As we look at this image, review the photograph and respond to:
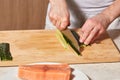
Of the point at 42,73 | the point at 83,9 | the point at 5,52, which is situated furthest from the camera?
the point at 83,9

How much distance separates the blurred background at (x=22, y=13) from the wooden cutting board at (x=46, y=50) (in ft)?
2.97

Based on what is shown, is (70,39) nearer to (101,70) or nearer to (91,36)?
(91,36)

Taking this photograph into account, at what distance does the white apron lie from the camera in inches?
57.3

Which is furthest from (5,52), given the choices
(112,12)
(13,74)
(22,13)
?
(22,13)

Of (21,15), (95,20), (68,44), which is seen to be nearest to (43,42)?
(68,44)

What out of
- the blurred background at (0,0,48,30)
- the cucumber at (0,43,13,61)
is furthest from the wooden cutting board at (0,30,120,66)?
the blurred background at (0,0,48,30)

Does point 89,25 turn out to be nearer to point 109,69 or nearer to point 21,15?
point 109,69

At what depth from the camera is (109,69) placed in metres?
1.09

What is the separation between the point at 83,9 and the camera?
4.86 ft

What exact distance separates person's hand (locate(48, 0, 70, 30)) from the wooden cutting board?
0.06 metres

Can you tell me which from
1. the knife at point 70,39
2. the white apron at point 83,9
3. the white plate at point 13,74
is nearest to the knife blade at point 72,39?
the knife at point 70,39

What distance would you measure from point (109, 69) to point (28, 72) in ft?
0.92

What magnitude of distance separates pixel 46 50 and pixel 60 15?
0.49ft

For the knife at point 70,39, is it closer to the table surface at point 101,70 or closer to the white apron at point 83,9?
the table surface at point 101,70
